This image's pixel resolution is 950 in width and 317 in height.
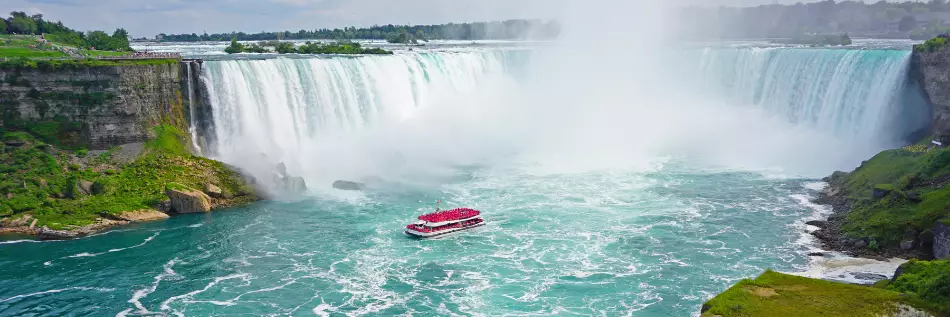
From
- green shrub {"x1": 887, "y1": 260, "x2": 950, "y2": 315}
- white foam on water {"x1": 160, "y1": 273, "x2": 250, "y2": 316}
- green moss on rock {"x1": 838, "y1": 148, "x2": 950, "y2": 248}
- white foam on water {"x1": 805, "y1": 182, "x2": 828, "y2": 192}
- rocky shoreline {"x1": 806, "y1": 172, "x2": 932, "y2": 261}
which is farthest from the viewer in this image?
white foam on water {"x1": 805, "y1": 182, "x2": 828, "y2": 192}

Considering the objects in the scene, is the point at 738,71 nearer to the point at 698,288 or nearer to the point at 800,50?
the point at 800,50

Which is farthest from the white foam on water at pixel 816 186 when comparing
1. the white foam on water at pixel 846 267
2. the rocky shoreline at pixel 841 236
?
the white foam on water at pixel 846 267

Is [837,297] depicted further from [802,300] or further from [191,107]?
[191,107]

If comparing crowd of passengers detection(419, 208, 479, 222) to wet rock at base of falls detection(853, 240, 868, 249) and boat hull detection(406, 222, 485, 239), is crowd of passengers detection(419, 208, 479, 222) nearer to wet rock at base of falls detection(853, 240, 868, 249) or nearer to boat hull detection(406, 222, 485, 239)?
boat hull detection(406, 222, 485, 239)

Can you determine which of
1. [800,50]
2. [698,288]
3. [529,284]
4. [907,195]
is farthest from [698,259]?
[800,50]

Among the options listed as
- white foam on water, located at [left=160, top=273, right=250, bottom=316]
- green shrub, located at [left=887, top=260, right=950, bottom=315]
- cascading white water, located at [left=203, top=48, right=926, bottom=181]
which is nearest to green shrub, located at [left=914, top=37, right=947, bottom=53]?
cascading white water, located at [left=203, top=48, right=926, bottom=181]

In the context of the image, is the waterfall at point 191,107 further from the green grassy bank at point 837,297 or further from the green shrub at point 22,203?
the green grassy bank at point 837,297

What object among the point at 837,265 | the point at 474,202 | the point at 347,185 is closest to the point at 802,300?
the point at 837,265
